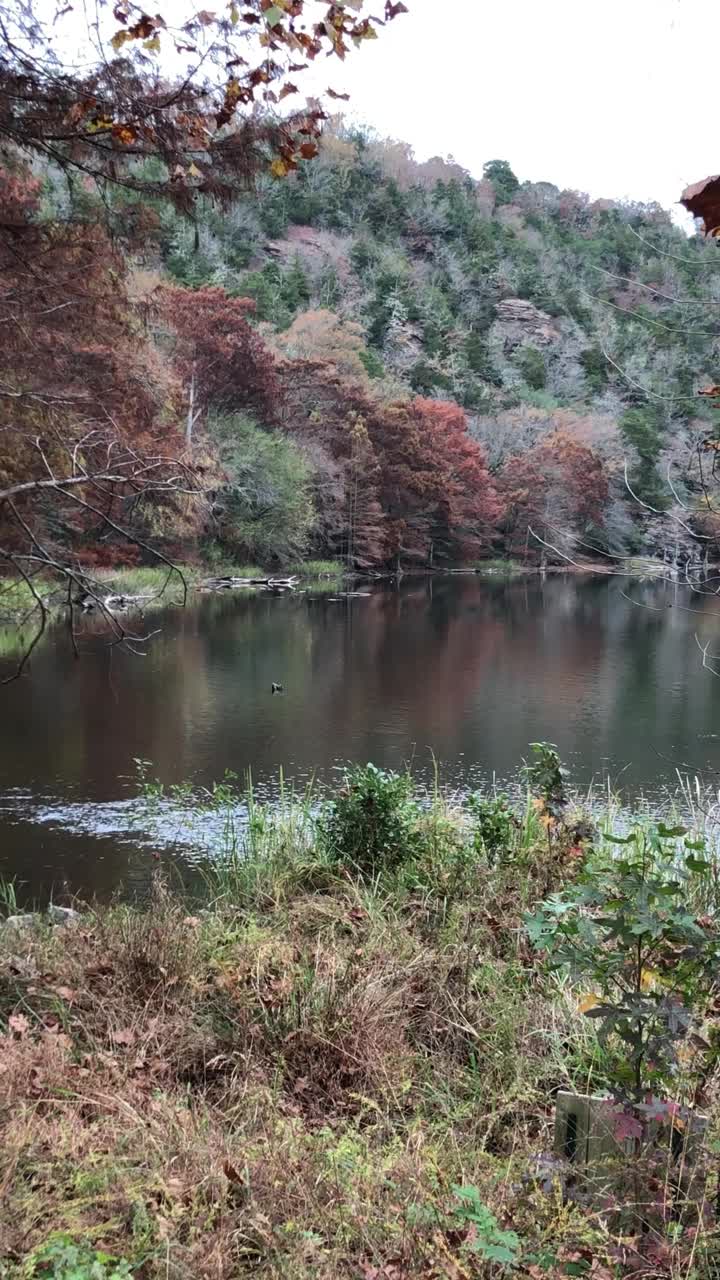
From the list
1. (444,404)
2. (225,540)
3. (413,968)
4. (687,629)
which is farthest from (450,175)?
(413,968)

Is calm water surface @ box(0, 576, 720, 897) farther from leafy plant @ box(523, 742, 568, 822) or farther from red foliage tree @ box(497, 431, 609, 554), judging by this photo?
red foliage tree @ box(497, 431, 609, 554)

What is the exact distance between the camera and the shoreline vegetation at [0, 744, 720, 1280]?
5.56ft

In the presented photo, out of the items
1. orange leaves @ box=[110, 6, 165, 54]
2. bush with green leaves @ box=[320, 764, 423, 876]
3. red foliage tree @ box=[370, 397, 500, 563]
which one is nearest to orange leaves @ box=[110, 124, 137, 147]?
orange leaves @ box=[110, 6, 165, 54]

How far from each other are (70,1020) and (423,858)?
2253mm

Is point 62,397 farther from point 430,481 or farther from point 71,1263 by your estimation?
point 430,481

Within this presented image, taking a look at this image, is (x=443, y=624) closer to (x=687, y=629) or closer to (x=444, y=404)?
(x=687, y=629)

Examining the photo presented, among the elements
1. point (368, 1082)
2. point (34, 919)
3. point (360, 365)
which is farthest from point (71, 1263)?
point (360, 365)

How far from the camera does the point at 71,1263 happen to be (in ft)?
5.22

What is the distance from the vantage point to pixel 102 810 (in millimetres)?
7660

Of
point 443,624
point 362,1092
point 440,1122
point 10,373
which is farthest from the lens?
point 443,624

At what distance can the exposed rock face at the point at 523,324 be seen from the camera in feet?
192

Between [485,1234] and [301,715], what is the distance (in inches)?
391

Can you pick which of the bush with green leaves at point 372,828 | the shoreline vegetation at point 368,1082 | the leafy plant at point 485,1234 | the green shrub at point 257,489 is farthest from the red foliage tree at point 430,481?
the leafy plant at point 485,1234

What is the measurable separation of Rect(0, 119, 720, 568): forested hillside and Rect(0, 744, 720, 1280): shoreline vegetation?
4.77ft
